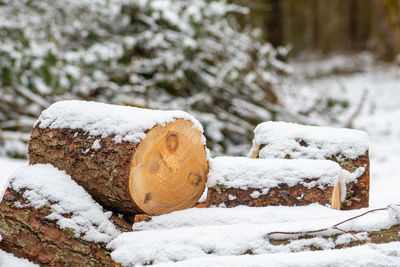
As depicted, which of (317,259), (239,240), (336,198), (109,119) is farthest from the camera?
(336,198)

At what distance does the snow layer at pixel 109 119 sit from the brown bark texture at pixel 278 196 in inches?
14.3

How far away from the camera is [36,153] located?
2.08 meters

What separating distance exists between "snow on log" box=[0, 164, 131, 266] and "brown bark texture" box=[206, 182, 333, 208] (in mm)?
507

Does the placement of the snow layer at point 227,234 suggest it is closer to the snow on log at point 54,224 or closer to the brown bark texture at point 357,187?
the snow on log at point 54,224

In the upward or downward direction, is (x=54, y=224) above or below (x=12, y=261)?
above

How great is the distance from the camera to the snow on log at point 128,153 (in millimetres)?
1767

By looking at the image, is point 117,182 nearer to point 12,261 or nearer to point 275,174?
point 12,261

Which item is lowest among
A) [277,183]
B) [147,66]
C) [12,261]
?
[12,261]

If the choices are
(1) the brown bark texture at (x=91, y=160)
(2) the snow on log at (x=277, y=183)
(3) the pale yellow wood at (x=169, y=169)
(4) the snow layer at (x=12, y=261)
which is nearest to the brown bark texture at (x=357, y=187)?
(2) the snow on log at (x=277, y=183)

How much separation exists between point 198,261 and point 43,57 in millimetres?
3825

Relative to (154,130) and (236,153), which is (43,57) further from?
(154,130)

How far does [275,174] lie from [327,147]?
49 cm

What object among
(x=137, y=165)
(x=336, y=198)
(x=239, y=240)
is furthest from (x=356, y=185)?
(x=137, y=165)

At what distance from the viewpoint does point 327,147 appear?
2.21 meters
